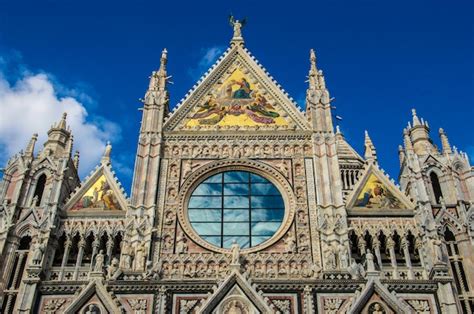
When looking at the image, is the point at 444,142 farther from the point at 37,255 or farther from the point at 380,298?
the point at 37,255

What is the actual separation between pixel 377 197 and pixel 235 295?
5975 millimetres

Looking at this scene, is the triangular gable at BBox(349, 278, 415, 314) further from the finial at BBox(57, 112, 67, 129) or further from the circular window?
the finial at BBox(57, 112, 67, 129)

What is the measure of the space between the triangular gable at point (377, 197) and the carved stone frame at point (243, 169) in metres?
1.85

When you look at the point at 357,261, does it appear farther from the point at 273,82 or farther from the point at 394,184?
the point at 273,82

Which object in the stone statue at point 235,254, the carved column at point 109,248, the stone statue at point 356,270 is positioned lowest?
the stone statue at point 356,270

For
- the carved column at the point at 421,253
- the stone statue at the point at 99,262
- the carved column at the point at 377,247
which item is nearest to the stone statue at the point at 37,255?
the stone statue at the point at 99,262

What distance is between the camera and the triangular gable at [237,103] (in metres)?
21.2

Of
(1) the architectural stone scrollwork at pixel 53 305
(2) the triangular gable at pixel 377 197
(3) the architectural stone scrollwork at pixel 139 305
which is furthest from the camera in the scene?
(2) the triangular gable at pixel 377 197

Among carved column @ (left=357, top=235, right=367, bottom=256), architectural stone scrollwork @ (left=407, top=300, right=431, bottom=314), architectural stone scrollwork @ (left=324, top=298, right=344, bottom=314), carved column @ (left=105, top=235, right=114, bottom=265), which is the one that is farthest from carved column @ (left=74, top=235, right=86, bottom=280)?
architectural stone scrollwork @ (left=407, top=300, right=431, bottom=314)

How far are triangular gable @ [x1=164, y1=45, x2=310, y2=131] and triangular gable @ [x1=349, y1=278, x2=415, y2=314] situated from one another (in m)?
6.86

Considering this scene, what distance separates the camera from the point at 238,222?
61.3 feet

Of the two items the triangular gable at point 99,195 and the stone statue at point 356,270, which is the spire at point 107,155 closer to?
the triangular gable at point 99,195

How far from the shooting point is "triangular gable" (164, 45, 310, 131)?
2123 centimetres

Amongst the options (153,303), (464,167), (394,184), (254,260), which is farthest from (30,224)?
(464,167)
